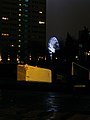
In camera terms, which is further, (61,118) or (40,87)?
(40,87)

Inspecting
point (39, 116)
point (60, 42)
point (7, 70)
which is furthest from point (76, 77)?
point (60, 42)

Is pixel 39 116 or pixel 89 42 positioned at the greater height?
pixel 89 42

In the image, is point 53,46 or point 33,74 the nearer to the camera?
point 33,74

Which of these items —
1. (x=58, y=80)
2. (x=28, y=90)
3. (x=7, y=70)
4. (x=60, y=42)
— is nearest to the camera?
(x=28, y=90)

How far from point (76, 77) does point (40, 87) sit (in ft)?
11.7

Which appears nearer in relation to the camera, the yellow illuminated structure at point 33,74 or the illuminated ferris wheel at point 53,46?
the yellow illuminated structure at point 33,74

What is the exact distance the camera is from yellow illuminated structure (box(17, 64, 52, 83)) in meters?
36.5

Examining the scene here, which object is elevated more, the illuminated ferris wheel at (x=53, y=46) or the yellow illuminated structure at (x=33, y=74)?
the illuminated ferris wheel at (x=53, y=46)

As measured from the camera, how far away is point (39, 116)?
16344 mm

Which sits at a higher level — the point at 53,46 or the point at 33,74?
the point at 53,46

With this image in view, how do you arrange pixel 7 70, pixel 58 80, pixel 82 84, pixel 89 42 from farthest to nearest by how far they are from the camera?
pixel 89 42 → pixel 7 70 → pixel 58 80 → pixel 82 84

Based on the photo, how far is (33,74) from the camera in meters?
37.8

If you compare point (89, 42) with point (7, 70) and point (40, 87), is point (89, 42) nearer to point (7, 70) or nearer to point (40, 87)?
point (7, 70)

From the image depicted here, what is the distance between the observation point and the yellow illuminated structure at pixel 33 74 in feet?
120
